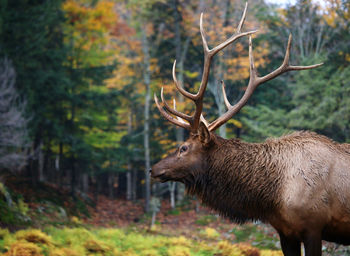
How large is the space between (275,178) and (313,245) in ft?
2.71

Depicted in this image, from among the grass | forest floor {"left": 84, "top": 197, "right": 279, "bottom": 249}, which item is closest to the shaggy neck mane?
the grass

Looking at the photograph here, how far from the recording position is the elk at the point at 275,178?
13.3 feet

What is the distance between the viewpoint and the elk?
159 inches

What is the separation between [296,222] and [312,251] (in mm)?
330

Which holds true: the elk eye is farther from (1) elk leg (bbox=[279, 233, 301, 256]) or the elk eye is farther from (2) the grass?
(2) the grass

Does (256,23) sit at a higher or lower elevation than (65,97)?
higher

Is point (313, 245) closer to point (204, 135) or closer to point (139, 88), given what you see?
point (204, 135)

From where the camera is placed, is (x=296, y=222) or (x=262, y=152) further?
(x=262, y=152)

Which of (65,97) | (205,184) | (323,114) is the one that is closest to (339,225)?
(205,184)

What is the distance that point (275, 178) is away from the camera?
4.38 meters

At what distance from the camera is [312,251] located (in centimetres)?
396

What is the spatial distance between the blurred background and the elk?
2.39 metres

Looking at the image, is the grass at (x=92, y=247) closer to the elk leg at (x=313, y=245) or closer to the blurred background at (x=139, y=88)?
the blurred background at (x=139, y=88)

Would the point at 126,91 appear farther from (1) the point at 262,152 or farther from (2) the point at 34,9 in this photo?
(1) the point at 262,152
